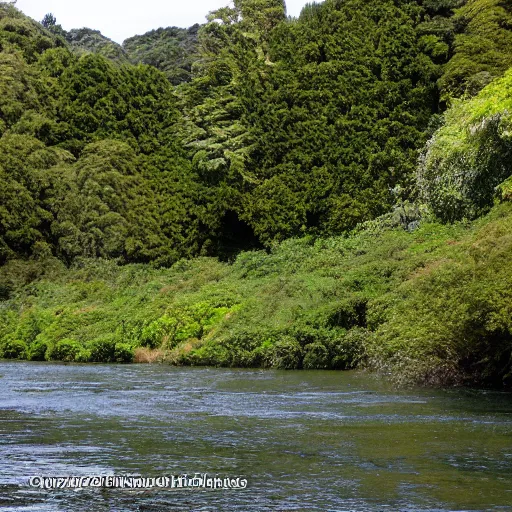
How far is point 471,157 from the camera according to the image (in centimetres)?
2512

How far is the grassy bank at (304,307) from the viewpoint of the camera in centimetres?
1745

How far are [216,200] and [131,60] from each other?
41.5 metres

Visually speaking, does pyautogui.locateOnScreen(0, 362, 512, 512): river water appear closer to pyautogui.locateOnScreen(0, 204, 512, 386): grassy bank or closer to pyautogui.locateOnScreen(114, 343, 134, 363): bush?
pyautogui.locateOnScreen(0, 204, 512, 386): grassy bank

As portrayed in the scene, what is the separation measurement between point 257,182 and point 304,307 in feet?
46.7

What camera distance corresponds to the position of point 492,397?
16062 millimetres

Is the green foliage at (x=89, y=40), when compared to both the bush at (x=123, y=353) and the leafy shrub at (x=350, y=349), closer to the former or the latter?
the bush at (x=123, y=353)

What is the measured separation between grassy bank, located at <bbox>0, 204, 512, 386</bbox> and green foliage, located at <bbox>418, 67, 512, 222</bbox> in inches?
35.6

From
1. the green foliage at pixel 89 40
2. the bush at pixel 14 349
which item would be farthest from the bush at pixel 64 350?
the green foliage at pixel 89 40

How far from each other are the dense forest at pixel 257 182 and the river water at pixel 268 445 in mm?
4314

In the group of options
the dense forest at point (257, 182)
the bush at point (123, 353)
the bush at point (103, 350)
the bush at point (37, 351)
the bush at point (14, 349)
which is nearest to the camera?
the dense forest at point (257, 182)

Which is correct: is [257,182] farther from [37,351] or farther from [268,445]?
[268,445]

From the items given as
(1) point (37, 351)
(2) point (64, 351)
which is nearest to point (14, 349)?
(1) point (37, 351)

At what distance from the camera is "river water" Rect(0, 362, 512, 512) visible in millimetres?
8406

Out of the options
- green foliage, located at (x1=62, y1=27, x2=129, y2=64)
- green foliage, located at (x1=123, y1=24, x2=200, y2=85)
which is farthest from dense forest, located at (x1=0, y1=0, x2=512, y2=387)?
Answer: green foliage, located at (x1=62, y1=27, x2=129, y2=64)
